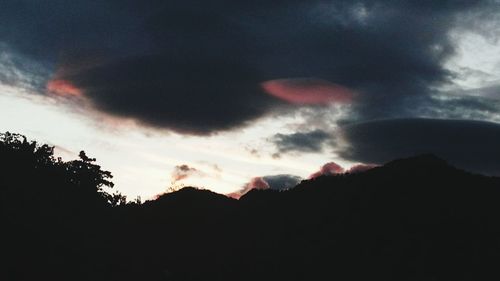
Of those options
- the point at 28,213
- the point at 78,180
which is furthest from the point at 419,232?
the point at 78,180

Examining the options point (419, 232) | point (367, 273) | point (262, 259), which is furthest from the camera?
point (262, 259)

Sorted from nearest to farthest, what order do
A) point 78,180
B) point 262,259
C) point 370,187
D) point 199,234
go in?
point 262,259 < point 370,187 < point 199,234 < point 78,180

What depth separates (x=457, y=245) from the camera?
110 ft

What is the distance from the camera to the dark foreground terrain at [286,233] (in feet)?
104

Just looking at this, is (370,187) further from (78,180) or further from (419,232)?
(78,180)

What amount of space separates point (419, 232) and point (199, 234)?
70.2ft

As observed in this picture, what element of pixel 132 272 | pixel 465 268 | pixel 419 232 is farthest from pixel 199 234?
pixel 465 268

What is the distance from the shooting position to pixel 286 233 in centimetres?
4178

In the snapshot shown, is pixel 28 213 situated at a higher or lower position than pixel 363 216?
lower

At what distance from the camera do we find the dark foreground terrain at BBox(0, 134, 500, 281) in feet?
104

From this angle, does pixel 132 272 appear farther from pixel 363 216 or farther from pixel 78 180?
pixel 78 180

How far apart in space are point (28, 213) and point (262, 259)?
17.5 m

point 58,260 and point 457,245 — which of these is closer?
point 58,260

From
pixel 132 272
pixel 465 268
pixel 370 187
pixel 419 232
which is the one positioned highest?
pixel 370 187
